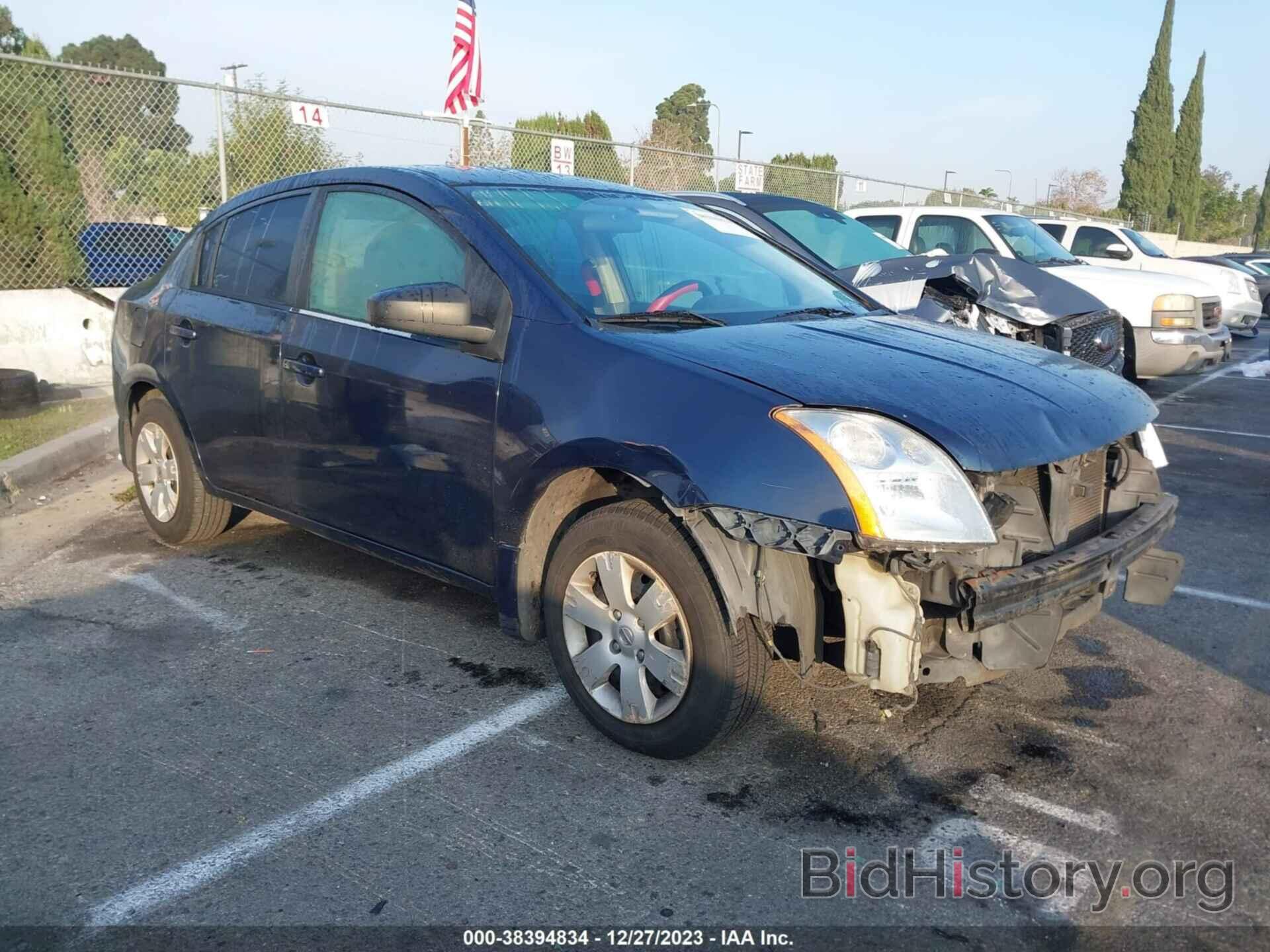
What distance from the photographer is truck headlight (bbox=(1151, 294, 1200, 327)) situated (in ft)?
34.1

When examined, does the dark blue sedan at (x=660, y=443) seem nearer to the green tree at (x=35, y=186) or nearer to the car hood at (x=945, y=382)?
the car hood at (x=945, y=382)

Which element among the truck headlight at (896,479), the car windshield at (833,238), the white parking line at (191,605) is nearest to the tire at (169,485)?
the white parking line at (191,605)

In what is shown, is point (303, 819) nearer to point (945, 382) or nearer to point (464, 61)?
point (945, 382)

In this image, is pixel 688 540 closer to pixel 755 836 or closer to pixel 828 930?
pixel 755 836

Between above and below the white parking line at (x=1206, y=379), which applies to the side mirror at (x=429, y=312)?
above

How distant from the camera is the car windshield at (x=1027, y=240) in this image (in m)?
11.1

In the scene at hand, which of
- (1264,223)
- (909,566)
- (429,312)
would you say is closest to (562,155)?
(429,312)

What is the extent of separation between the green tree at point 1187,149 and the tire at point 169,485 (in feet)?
193

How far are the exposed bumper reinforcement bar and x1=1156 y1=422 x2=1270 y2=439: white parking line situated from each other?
607 cm

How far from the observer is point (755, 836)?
9.76 feet

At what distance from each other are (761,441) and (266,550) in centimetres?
334

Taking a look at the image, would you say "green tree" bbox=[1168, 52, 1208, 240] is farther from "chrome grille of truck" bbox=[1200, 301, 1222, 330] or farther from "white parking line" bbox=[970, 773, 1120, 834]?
"white parking line" bbox=[970, 773, 1120, 834]

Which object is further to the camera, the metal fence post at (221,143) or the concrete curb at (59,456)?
the metal fence post at (221,143)

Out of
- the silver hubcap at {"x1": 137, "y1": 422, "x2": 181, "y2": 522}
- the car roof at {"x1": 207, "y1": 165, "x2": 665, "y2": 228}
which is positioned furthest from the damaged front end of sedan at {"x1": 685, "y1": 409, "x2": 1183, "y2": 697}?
the silver hubcap at {"x1": 137, "y1": 422, "x2": 181, "y2": 522}
